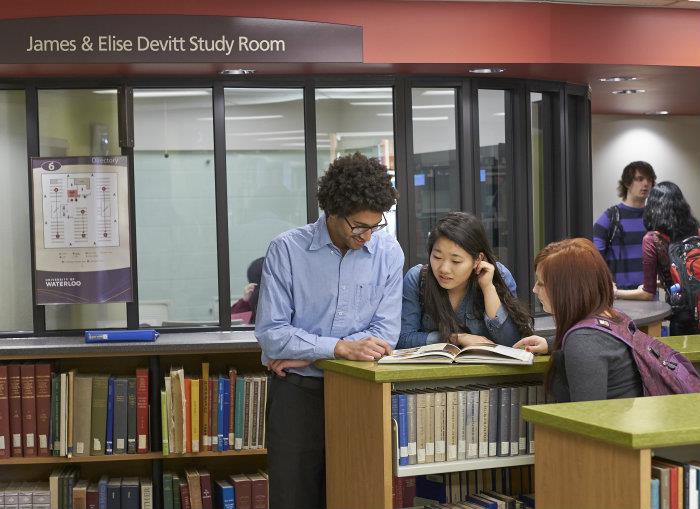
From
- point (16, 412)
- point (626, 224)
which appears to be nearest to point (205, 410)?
point (16, 412)

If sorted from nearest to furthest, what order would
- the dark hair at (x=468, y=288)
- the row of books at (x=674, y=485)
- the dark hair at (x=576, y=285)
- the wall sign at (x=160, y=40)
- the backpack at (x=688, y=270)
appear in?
1. the row of books at (x=674, y=485)
2. the dark hair at (x=576, y=285)
3. the dark hair at (x=468, y=288)
4. the wall sign at (x=160, y=40)
5. the backpack at (x=688, y=270)

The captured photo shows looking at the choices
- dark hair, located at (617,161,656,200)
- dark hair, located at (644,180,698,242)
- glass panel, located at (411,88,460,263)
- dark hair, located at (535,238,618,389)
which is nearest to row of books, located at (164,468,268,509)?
glass panel, located at (411,88,460,263)

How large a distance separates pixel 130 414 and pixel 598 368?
Answer: 313cm

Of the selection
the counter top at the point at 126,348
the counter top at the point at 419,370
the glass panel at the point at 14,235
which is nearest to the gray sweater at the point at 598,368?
the counter top at the point at 419,370

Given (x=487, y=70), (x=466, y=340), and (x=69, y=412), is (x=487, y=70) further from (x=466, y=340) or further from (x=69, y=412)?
(x=69, y=412)

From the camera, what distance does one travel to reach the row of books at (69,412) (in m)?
5.29

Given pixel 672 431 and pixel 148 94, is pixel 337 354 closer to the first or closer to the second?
pixel 672 431

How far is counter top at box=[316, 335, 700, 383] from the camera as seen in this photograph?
121 inches

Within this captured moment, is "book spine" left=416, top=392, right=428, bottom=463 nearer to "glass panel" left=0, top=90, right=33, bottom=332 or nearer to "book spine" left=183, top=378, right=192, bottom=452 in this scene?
"book spine" left=183, top=378, right=192, bottom=452

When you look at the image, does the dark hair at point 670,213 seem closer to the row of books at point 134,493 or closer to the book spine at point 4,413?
the row of books at point 134,493

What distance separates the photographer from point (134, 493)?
5469 millimetres

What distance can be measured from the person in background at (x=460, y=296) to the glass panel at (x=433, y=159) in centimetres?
224

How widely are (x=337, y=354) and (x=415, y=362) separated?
275 millimetres

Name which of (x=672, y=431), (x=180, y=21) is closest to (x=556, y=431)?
(x=672, y=431)
